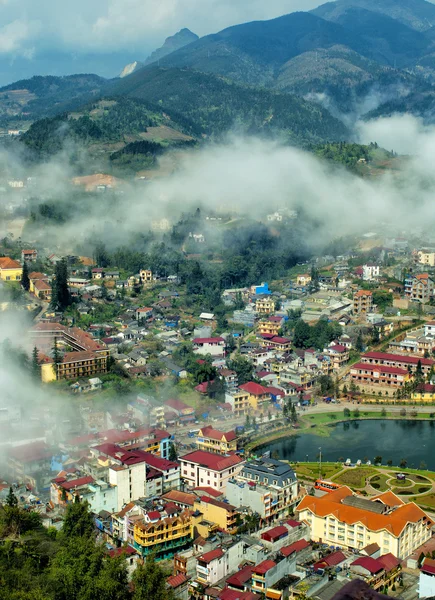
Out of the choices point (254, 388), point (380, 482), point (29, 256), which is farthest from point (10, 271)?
point (380, 482)

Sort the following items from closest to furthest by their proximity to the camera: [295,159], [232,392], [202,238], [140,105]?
→ 1. [232,392]
2. [202,238]
3. [295,159]
4. [140,105]

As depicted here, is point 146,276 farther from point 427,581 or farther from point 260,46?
point 260,46

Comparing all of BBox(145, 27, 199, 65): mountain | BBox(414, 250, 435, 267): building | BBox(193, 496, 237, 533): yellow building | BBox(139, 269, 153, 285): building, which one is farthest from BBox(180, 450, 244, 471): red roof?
BBox(145, 27, 199, 65): mountain

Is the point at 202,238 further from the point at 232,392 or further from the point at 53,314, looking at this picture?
the point at 232,392

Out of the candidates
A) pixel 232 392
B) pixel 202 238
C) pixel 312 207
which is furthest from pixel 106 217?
pixel 232 392

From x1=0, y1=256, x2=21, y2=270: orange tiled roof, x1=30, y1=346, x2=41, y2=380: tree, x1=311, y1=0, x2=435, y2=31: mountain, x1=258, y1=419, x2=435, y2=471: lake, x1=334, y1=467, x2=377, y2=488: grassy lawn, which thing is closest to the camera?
x1=334, y1=467, x2=377, y2=488: grassy lawn

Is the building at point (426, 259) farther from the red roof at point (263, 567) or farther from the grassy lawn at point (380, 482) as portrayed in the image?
the red roof at point (263, 567)

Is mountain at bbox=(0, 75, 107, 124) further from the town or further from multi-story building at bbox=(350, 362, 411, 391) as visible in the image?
multi-story building at bbox=(350, 362, 411, 391)
